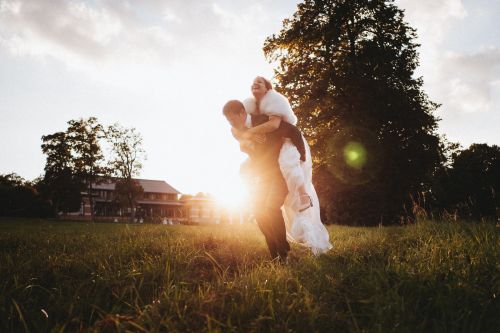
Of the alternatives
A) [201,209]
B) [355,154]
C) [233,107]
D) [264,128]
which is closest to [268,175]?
[264,128]

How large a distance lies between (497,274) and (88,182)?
165ft

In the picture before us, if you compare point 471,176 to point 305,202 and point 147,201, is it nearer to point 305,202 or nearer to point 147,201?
point 305,202

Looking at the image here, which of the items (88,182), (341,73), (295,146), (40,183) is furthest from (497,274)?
(40,183)

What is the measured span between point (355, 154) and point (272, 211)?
46.1 feet

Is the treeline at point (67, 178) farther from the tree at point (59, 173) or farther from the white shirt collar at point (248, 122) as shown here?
the white shirt collar at point (248, 122)

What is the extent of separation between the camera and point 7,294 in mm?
2330

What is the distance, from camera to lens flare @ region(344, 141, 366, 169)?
16.9 m

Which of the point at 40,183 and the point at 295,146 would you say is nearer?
the point at 295,146

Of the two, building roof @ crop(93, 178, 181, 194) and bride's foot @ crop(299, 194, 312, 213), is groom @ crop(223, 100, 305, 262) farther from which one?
building roof @ crop(93, 178, 181, 194)

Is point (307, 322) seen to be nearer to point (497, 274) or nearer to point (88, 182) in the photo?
point (497, 274)

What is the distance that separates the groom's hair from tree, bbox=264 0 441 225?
13839 mm

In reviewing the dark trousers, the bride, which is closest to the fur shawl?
the bride

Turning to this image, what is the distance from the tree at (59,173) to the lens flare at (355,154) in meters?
39.1

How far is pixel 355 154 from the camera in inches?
671
